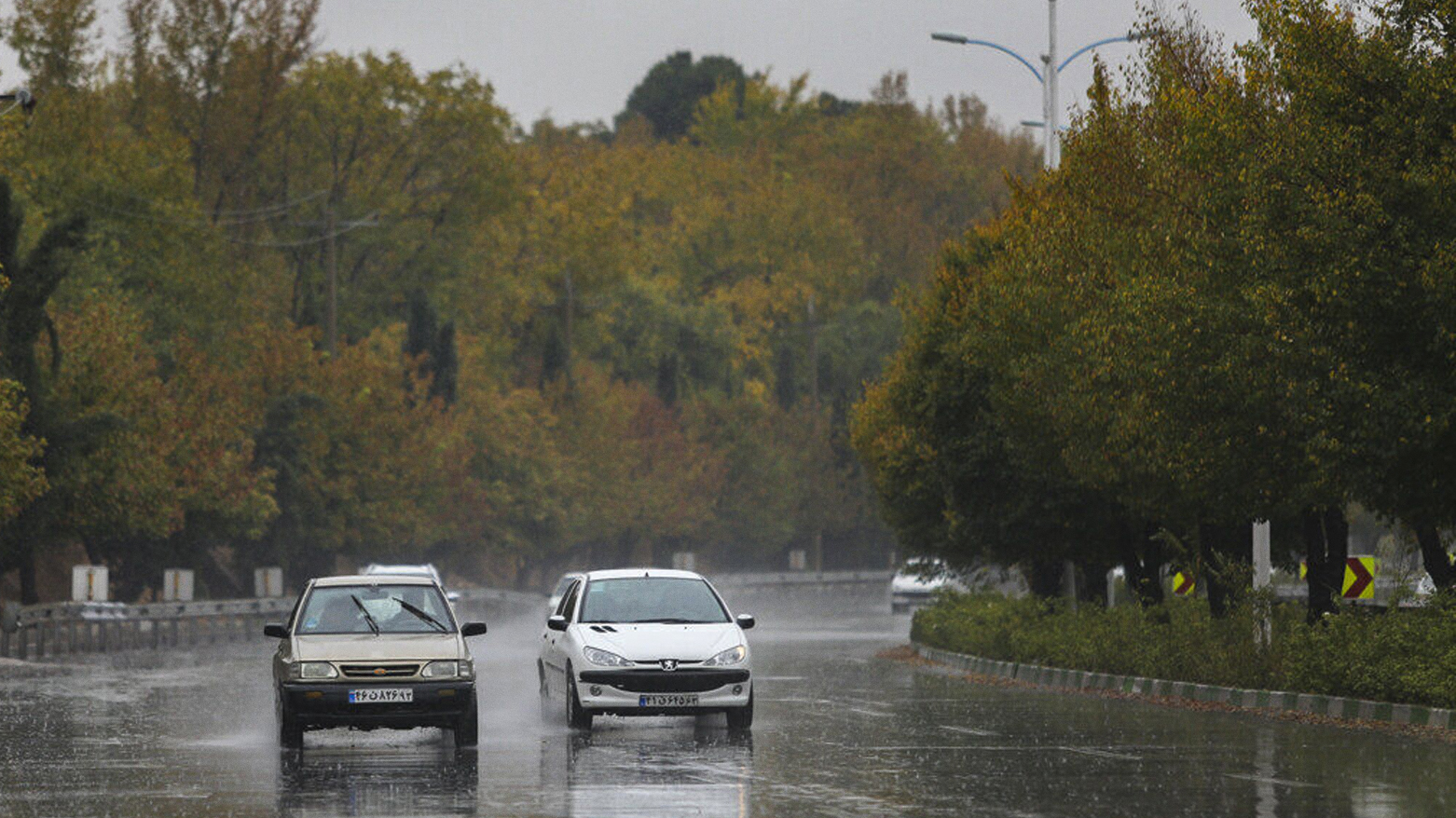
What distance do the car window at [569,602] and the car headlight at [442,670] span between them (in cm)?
356

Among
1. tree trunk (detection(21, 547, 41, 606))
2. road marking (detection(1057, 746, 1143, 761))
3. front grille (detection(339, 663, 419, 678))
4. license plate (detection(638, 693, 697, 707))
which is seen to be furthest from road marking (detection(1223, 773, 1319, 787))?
tree trunk (detection(21, 547, 41, 606))

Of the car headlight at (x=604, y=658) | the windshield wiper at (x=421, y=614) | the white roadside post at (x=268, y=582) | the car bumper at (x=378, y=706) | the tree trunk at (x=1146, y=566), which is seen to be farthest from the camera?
the white roadside post at (x=268, y=582)

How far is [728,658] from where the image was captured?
22219mm

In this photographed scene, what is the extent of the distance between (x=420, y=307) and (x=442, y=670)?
62.0m

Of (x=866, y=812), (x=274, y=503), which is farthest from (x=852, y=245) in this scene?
(x=866, y=812)

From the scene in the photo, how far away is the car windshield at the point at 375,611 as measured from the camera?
21.0 meters

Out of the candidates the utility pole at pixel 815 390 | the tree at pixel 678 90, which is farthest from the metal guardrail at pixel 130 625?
the tree at pixel 678 90

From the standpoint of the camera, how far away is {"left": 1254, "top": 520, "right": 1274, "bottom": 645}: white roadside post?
1106 inches

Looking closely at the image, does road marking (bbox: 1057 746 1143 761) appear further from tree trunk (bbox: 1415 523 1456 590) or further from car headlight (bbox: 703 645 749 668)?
tree trunk (bbox: 1415 523 1456 590)

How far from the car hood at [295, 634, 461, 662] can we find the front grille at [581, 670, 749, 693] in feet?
6.39

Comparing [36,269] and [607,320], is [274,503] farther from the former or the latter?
[607,320]

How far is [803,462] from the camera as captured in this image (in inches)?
4188

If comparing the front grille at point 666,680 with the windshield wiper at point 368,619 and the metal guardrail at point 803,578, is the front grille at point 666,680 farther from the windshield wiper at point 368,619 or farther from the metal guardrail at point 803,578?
the metal guardrail at point 803,578

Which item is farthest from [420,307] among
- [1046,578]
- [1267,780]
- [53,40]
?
[1267,780]
